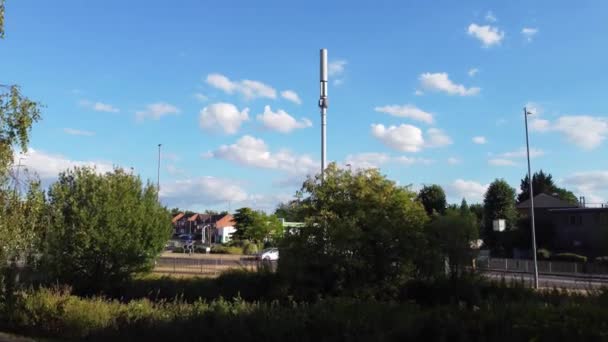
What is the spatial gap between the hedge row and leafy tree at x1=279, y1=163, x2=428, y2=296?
3382mm

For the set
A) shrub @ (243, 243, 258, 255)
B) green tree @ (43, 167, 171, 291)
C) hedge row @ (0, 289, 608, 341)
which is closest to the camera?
hedge row @ (0, 289, 608, 341)

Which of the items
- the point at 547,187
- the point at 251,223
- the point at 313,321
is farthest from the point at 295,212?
the point at 547,187

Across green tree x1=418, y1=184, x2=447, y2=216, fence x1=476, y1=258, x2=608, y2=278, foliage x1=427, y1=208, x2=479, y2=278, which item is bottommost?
fence x1=476, y1=258, x2=608, y2=278

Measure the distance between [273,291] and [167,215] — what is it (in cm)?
1046

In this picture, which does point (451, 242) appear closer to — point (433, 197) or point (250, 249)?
point (250, 249)

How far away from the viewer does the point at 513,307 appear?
30.0 feet

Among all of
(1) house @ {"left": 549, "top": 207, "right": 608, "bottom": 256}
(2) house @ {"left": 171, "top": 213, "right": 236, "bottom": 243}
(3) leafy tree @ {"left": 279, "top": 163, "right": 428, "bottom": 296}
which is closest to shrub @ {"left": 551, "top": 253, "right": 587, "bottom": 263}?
(1) house @ {"left": 549, "top": 207, "right": 608, "bottom": 256}

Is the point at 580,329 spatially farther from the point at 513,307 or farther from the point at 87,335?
the point at 87,335

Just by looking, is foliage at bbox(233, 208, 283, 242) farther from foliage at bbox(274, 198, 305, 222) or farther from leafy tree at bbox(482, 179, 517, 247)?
foliage at bbox(274, 198, 305, 222)

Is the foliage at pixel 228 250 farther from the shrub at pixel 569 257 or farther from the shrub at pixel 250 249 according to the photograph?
the shrub at pixel 569 257

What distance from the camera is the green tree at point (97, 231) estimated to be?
21.0 m

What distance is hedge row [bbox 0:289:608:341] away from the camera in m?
7.97

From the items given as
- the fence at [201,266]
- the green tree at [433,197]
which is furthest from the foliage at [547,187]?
the fence at [201,266]

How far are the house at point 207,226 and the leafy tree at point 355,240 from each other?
10226 cm
